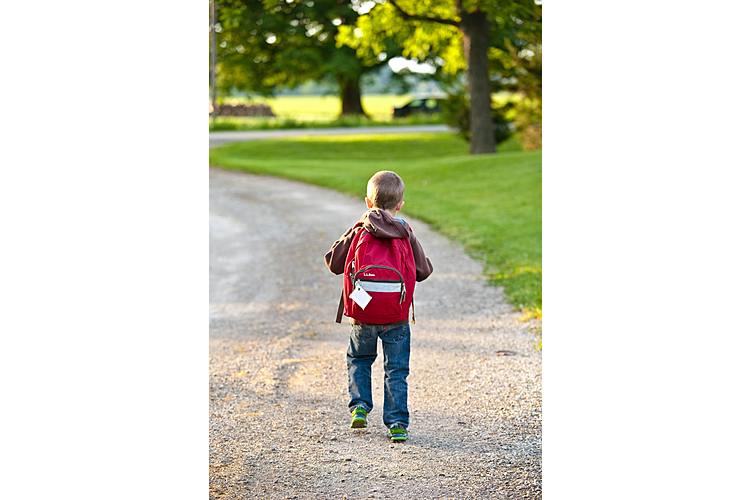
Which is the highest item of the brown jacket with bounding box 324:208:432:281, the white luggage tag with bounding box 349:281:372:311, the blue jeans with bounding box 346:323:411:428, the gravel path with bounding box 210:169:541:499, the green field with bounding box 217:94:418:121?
the brown jacket with bounding box 324:208:432:281

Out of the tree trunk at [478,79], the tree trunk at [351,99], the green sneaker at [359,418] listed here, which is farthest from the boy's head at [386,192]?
the tree trunk at [351,99]

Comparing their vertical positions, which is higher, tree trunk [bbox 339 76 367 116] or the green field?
tree trunk [bbox 339 76 367 116]

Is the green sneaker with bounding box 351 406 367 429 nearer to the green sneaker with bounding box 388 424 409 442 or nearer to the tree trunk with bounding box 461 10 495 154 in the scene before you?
the green sneaker with bounding box 388 424 409 442

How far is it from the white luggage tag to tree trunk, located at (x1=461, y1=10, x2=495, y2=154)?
1647 centimetres

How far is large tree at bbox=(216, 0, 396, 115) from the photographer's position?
93.6ft

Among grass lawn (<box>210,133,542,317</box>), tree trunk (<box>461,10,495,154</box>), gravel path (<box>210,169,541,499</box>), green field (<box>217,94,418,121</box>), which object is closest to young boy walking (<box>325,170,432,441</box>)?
gravel path (<box>210,169,541,499</box>)

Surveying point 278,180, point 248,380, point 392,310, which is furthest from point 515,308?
A: point 278,180

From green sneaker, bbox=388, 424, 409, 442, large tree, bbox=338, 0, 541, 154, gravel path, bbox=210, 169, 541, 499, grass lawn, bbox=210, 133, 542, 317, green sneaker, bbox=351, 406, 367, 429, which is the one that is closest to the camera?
gravel path, bbox=210, 169, 541, 499

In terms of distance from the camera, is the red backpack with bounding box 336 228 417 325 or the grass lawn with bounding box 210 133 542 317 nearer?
the red backpack with bounding box 336 228 417 325

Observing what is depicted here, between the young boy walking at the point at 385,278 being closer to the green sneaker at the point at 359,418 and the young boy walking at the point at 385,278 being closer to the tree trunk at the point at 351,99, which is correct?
the green sneaker at the point at 359,418

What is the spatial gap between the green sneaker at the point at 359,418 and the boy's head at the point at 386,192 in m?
0.94

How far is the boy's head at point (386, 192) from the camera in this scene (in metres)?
4.36
